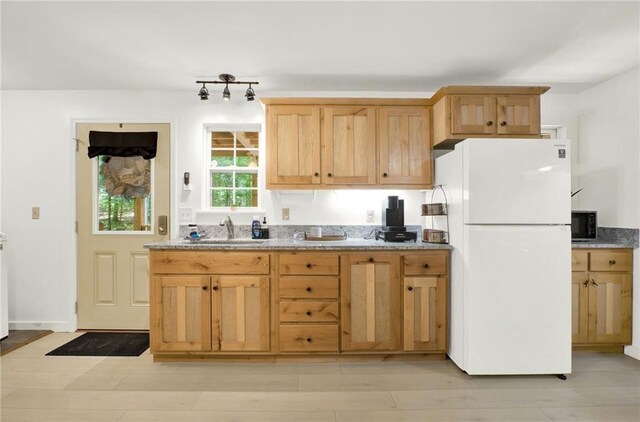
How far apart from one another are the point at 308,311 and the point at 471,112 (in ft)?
6.45

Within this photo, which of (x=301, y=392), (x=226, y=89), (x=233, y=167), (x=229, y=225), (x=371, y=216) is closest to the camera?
(x=301, y=392)

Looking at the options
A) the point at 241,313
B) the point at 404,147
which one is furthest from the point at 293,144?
the point at 241,313

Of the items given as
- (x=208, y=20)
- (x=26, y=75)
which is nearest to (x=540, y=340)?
(x=208, y=20)

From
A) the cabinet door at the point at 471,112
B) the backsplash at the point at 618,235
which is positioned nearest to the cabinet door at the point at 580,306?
the backsplash at the point at 618,235

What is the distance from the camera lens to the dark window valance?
351 centimetres

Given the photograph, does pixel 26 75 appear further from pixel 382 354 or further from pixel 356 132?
pixel 382 354

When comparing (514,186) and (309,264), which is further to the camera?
(309,264)

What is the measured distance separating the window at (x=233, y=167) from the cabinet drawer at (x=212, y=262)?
0.88 m

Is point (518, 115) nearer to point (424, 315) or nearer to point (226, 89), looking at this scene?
point (424, 315)

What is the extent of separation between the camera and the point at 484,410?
85.5 inches

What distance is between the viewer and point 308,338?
2.77 metres

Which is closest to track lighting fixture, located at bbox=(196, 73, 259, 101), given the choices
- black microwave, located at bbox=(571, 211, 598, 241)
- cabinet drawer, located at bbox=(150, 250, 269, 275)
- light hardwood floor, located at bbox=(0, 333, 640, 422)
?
cabinet drawer, located at bbox=(150, 250, 269, 275)

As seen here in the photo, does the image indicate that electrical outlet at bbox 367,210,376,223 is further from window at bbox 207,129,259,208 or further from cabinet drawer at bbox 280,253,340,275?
window at bbox 207,129,259,208

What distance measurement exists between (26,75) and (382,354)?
3.69 meters
